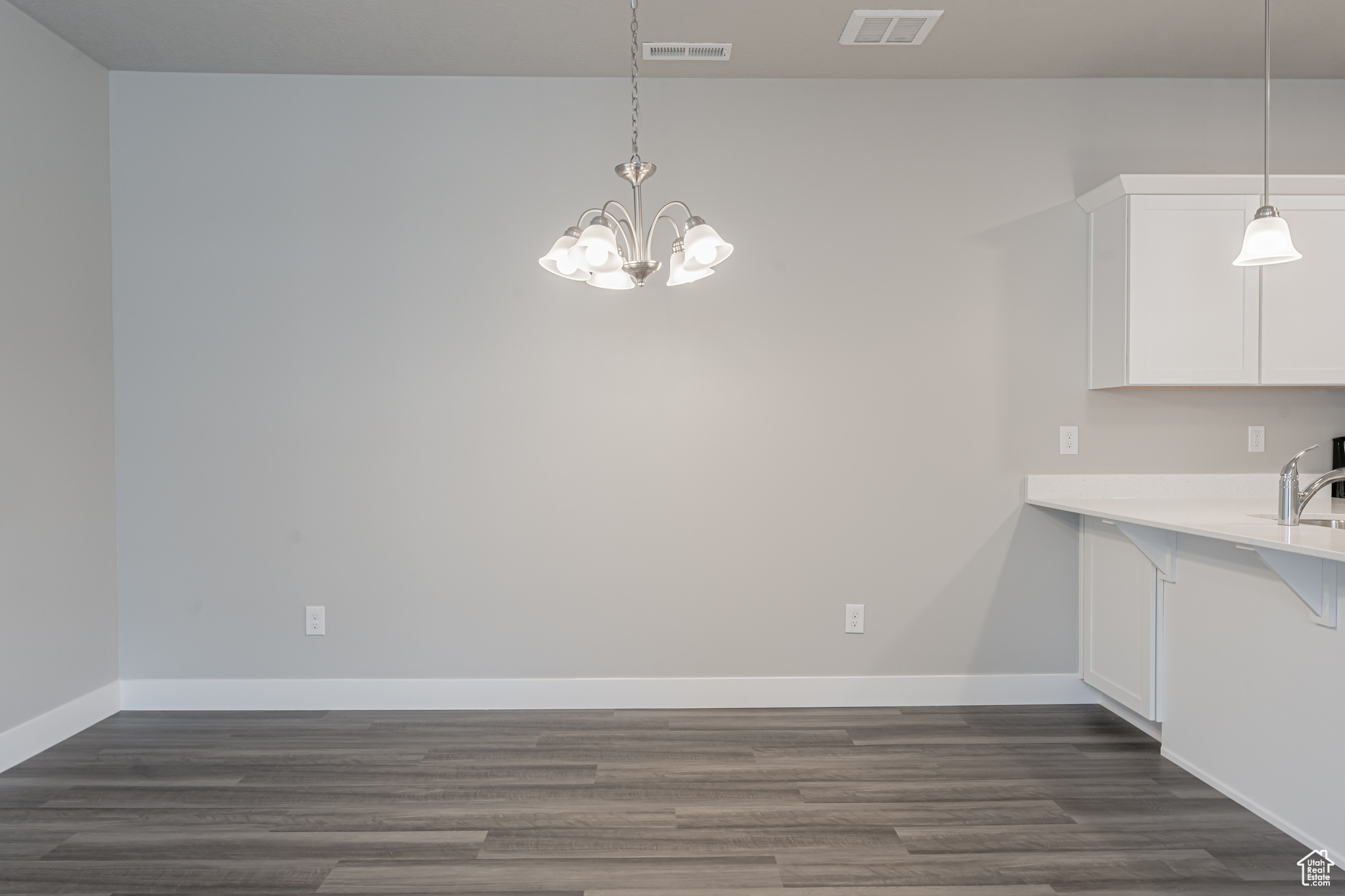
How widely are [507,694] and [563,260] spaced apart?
209cm

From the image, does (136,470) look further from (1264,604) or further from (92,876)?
(1264,604)

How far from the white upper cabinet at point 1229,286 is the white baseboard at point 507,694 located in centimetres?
149

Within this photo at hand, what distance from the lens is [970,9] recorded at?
2561mm

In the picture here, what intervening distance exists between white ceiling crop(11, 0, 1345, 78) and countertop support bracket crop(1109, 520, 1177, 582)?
187 centimetres

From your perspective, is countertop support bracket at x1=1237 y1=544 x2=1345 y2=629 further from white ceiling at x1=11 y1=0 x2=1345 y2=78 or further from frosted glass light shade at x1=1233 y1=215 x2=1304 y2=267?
white ceiling at x1=11 y1=0 x2=1345 y2=78

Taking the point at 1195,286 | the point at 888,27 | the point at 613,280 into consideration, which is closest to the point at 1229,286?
the point at 1195,286

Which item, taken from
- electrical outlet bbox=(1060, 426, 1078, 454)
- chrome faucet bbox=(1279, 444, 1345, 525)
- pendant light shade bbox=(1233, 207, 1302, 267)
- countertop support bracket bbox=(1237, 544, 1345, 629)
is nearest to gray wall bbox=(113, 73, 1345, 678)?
electrical outlet bbox=(1060, 426, 1078, 454)

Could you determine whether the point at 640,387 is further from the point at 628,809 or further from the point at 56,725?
the point at 56,725

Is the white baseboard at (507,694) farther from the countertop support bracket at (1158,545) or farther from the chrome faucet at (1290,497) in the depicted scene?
the chrome faucet at (1290,497)

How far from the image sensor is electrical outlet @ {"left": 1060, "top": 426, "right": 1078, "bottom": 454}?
122 inches

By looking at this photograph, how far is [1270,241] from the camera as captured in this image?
2.06m

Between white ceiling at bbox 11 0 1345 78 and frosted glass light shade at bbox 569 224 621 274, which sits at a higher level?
white ceiling at bbox 11 0 1345 78

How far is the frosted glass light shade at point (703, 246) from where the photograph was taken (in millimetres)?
1590

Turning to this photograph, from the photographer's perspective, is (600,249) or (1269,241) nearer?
(600,249)
